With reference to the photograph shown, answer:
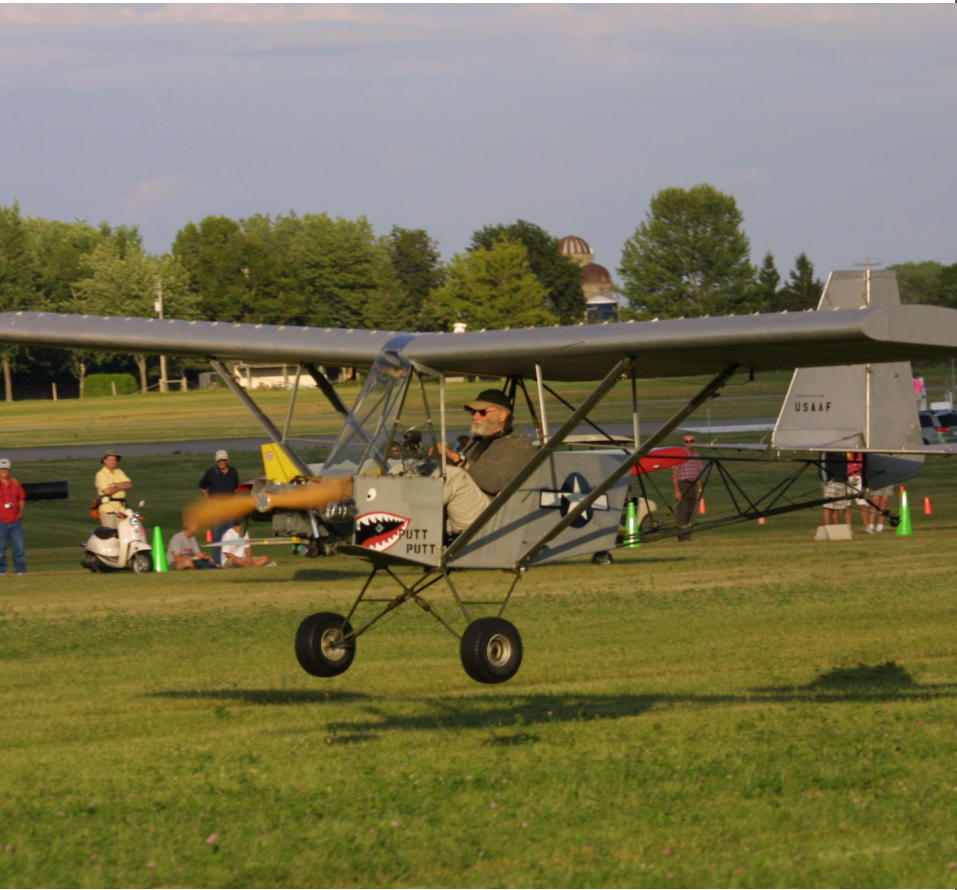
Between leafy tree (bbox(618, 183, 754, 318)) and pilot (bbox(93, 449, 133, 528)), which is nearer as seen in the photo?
pilot (bbox(93, 449, 133, 528))

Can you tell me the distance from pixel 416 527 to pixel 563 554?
177 centimetres

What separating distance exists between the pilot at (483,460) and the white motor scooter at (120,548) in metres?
12.2

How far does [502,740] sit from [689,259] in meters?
116

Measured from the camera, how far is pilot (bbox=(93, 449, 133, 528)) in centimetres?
2236

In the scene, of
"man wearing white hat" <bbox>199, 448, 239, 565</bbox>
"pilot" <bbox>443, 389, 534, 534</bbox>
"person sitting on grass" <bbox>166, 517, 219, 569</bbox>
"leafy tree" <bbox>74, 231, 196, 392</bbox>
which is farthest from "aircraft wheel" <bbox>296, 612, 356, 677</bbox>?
"leafy tree" <bbox>74, 231, 196, 392</bbox>

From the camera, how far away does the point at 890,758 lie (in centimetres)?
944

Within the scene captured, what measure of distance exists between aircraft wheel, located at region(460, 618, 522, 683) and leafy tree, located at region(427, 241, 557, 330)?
95746mm

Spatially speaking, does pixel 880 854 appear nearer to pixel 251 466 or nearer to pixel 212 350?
pixel 212 350

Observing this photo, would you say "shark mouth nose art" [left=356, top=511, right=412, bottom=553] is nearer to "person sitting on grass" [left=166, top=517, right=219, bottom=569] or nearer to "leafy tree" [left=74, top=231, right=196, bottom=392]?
"person sitting on grass" [left=166, top=517, right=219, bottom=569]

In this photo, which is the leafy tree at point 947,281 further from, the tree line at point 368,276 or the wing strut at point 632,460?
the wing strut at point 632,460

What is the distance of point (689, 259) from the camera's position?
403 ft

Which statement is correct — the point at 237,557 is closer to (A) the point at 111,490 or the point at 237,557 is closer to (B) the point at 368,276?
(A) the point at 111,490

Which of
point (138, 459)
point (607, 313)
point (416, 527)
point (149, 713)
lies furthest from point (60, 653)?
point (607, 313)

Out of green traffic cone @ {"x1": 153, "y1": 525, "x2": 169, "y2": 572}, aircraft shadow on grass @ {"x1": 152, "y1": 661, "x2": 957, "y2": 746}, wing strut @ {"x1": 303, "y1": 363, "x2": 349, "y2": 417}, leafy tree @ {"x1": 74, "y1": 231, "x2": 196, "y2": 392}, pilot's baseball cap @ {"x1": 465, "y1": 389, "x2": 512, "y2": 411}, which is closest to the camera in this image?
aircraft shadow on grass @ {"x1": 152, "y1": 661, "x2": 957, "y2": 746}
